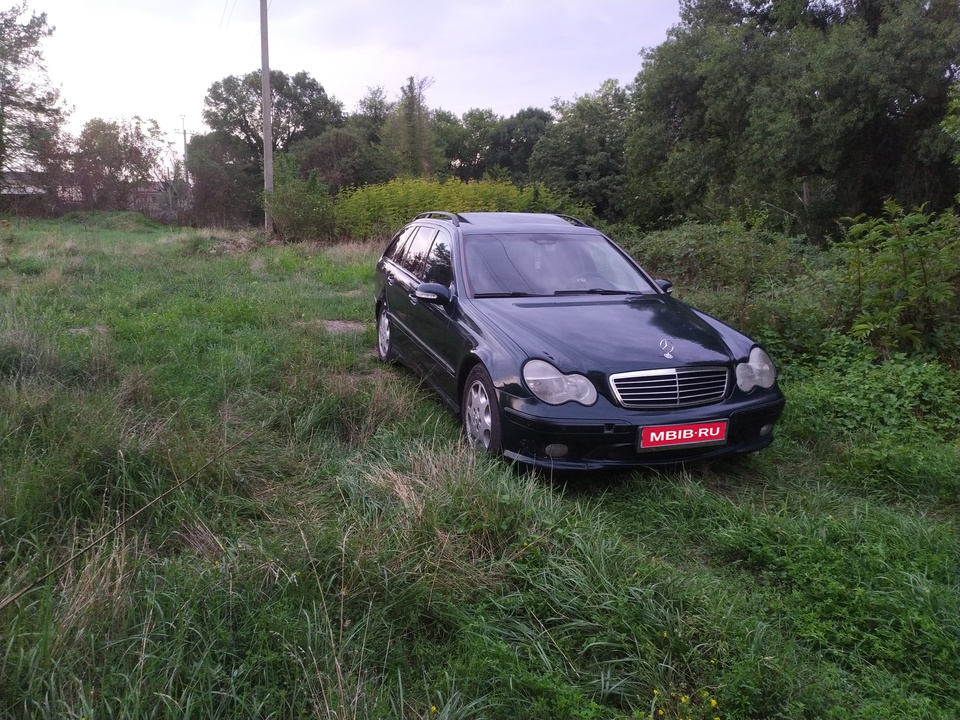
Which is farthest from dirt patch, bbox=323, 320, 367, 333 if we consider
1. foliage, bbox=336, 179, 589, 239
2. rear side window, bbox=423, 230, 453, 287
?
foliage, bbox=336, 179, 589, 239

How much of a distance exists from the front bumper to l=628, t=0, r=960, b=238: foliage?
497 inches

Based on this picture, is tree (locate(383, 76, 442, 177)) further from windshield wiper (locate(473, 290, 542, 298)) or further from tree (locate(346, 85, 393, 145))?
windshield wiper (locate(473, 290, 542, 298))

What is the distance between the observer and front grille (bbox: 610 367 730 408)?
3879 mm

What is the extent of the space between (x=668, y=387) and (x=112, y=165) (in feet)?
127

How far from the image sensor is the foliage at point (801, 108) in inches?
677

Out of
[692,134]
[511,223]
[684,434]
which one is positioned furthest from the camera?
[692,134]

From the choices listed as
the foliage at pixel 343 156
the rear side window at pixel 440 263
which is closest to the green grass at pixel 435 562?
the rear side window at pixel 440 263

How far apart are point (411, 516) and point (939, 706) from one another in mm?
1987

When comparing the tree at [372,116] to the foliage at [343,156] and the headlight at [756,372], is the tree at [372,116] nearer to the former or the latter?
the foliage at [343,156]

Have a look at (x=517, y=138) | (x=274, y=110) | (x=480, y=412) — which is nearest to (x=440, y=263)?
(x=480, y=412)

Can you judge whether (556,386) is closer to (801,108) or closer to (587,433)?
(587,433)

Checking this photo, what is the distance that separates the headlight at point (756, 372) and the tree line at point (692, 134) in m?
3.77

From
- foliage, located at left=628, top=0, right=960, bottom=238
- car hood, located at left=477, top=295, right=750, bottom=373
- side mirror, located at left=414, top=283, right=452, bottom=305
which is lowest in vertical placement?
car hood, located at left=477, top=295, right=750, bottom=373

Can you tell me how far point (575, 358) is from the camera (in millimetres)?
3975
